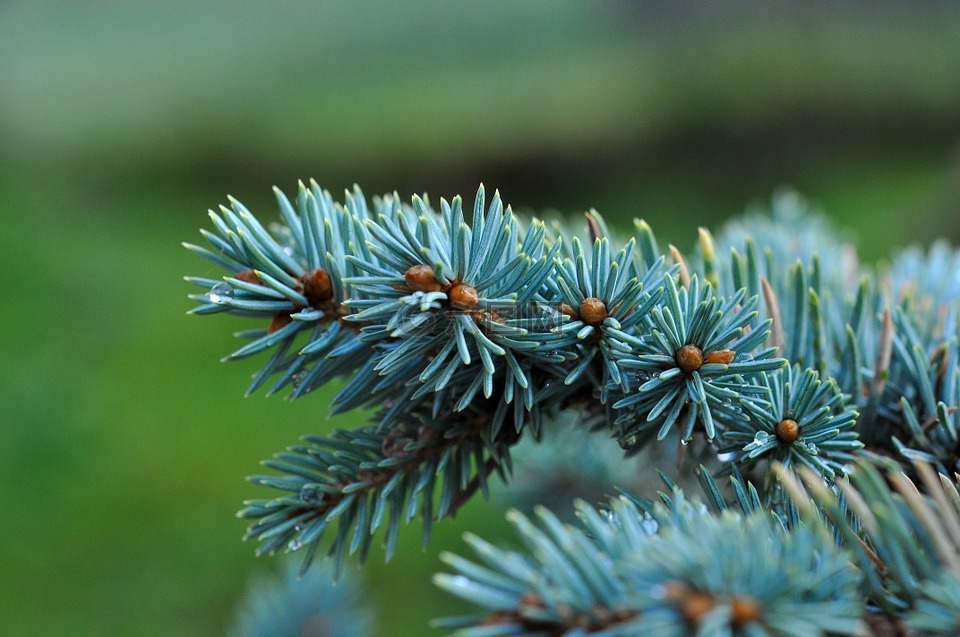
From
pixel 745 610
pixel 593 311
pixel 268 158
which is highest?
pixel 268 158

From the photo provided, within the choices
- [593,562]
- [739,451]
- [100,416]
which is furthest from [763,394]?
[100,416]

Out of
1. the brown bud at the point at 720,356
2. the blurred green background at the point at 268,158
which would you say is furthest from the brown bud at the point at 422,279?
the blurred green background at the point at 268,158

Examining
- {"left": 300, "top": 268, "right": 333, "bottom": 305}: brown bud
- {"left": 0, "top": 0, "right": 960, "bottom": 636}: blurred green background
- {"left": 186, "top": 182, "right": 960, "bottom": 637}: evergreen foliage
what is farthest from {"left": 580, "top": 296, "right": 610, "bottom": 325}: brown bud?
{"left": 0, "top": 0, "right": 960, "bottom": 636}: blurred green background

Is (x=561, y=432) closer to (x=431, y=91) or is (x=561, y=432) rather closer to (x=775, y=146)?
(x=775, y=146)

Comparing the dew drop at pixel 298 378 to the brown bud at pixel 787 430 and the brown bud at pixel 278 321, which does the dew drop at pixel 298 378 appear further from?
the brown bud at pixel 787 430

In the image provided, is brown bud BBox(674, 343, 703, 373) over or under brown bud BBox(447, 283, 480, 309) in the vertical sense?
under

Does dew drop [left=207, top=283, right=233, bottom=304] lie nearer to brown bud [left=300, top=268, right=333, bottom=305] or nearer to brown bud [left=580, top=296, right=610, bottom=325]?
brown bud [left=300, top=268, right=333, bottom=305]

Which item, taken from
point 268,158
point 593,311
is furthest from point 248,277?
point 268,158

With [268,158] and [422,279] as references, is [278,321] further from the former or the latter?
[268,158]
